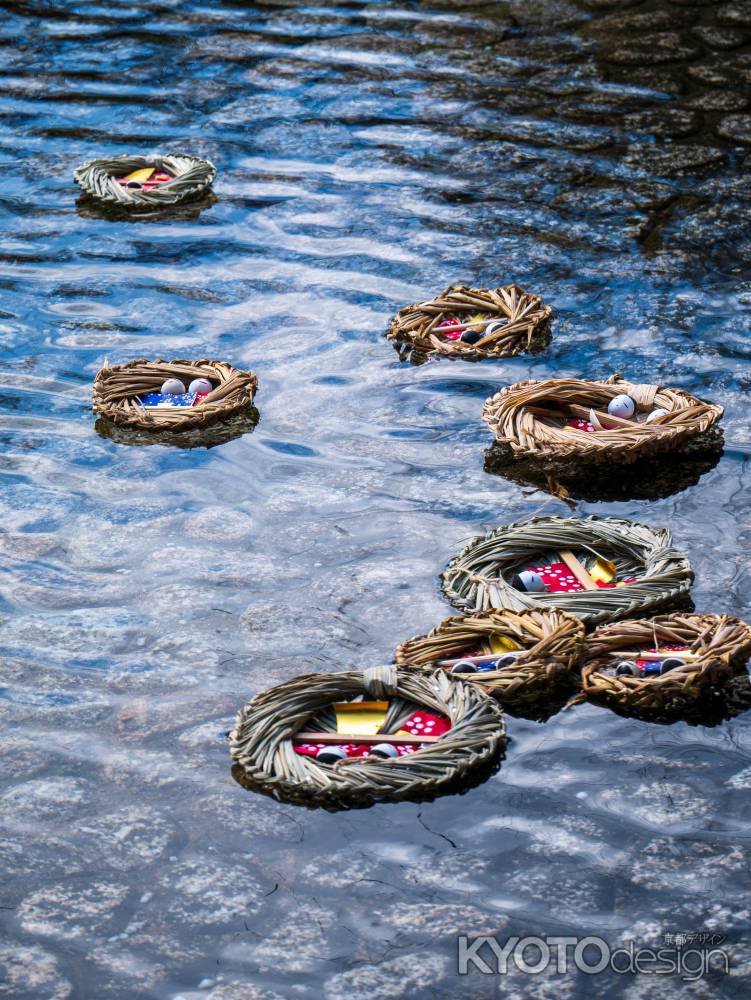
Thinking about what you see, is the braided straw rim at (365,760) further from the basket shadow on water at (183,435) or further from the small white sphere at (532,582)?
the basket shadow on water at (183,435)

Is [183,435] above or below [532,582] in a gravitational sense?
below

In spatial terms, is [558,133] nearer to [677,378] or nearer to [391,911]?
[677,378]

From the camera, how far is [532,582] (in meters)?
4.18

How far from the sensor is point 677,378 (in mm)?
5598

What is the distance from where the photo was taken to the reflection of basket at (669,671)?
3.71m

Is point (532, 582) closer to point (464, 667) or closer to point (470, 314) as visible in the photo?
point (464, 667)

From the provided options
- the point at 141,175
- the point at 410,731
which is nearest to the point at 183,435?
the point at 410,731

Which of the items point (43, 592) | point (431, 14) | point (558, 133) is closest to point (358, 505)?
point (43, 592)

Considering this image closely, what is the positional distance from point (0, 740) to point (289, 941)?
115 cm

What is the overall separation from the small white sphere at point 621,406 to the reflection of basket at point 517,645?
1312mm

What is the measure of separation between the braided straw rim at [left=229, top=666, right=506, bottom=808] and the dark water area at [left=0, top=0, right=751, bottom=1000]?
8 cm

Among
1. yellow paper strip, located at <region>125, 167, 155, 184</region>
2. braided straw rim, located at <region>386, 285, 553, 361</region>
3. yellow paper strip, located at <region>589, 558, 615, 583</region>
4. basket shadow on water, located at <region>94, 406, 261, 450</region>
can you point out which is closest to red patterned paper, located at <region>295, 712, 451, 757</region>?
yellow paper strip, located at <region>589, 558, 615, 583</region>

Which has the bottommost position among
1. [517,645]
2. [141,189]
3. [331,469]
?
[331,469]

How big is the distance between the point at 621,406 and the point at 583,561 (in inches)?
36.2
